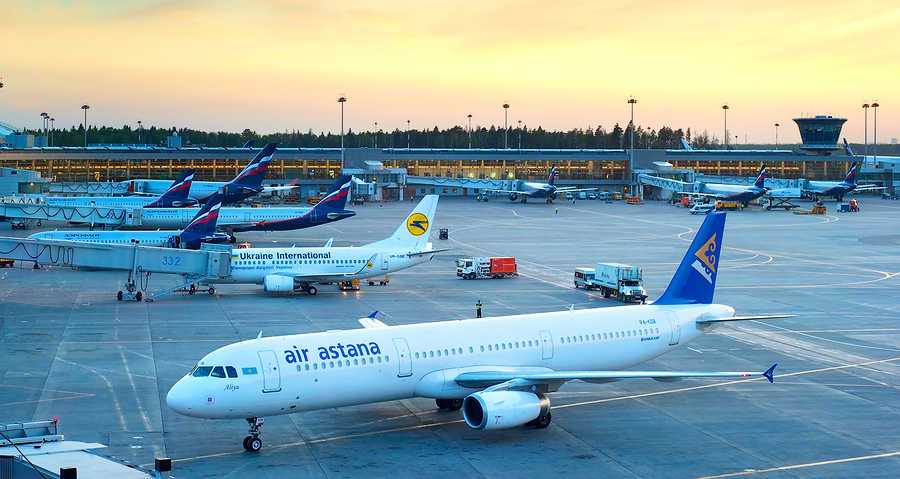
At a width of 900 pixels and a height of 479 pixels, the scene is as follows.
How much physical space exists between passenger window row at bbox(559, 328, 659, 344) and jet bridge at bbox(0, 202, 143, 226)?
102 metres

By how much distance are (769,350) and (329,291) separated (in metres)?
35.4

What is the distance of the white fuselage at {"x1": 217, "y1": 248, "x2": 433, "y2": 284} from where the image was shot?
75875 millimetres

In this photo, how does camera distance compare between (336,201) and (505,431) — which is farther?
(336,201)

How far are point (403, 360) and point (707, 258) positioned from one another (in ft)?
50.2

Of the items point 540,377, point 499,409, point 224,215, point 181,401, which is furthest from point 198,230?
point 499,409

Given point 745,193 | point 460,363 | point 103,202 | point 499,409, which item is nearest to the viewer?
point 499,409

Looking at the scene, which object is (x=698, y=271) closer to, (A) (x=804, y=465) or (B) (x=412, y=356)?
(A) (x=804, y=465)

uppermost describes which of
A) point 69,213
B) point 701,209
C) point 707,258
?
point 707,258

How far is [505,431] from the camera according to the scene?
1473 inches

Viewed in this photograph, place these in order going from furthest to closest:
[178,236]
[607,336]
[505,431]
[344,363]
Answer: [178,236] < [607,336] < [505,431] < [344,363]

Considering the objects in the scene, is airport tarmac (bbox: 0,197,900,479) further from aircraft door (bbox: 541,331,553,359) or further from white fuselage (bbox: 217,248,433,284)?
aircraft door (bbox: 541,331,553,359)

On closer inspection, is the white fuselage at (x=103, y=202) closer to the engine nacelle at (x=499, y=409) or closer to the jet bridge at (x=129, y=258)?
the jet bridge at (x=129, y=258)

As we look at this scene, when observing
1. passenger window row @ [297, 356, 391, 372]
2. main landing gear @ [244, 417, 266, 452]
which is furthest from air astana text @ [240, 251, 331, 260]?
main landing gear @ [244, 417, 266, 452]

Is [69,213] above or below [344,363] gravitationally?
above
